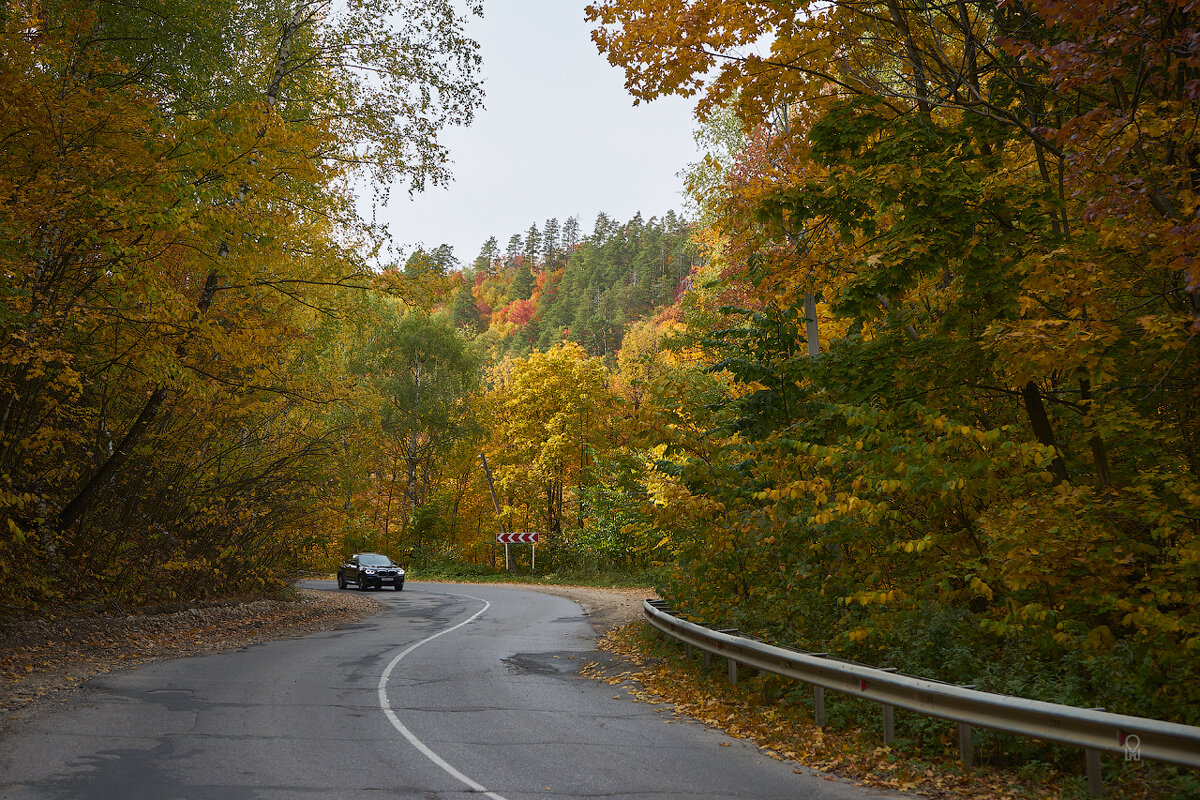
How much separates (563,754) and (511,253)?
140641 millimetres

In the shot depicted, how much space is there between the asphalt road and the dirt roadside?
58cm

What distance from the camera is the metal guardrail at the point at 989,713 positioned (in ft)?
15.3

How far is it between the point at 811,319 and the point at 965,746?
7.25 metres

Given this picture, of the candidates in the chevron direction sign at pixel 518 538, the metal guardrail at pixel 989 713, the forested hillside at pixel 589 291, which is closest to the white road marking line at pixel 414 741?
the metal guardrail at pixel 989 713

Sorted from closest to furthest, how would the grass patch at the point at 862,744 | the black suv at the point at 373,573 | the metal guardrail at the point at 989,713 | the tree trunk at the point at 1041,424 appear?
1. the metal guardrail at the point at 989,713
2. the grass patch at the point at 862,744
3. the tree trunk at the point at 1041,424
4. the black suv at the point at 373,573

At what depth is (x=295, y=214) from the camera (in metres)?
15.8

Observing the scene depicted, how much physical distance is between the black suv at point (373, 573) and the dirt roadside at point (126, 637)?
33.9 feet

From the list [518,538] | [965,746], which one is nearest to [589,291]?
[518,538]

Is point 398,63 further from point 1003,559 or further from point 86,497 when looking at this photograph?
point 1003,559


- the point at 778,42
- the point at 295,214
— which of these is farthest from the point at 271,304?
the point at 778,42

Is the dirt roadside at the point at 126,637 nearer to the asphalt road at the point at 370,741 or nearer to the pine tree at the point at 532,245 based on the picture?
the asphalt road at the point at 370,741

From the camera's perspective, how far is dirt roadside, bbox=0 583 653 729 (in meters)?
9.38

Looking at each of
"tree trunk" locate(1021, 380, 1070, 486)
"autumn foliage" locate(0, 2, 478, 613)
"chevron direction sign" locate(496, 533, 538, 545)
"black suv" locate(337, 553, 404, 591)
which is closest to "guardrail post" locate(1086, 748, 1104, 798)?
"tree trunk" locate(1021, 380, 1070, 486)

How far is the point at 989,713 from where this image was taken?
5.71m
